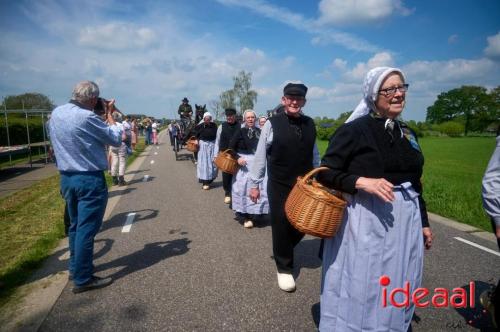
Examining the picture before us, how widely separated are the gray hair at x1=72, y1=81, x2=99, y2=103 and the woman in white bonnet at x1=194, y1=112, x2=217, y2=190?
18.6ft

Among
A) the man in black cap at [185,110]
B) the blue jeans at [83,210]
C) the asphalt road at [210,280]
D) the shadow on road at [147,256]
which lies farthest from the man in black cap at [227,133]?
the man in black cap at [185,110]

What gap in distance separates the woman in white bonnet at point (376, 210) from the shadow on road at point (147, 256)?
271cm

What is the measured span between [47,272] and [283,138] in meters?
3.18

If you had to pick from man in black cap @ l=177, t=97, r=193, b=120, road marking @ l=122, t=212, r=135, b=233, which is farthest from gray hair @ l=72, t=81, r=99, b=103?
man in black cap @ l=177, t=97, r=193, b=120

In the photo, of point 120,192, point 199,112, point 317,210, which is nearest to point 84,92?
point 317,210

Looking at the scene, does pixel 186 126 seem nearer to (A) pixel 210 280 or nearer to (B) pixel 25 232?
(B) pixel 25 232

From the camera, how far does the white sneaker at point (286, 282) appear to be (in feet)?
11.4

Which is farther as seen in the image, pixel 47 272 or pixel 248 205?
pixel 248 205

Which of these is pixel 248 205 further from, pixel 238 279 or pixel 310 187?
pixel 310 187

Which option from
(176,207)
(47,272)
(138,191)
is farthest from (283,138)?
(138,191)

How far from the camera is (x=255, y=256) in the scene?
4418mm

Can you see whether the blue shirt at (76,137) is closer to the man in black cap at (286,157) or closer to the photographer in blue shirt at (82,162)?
the photographer in blue shirt at (82,162)

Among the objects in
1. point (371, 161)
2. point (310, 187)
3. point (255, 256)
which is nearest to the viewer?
point (371, 161)

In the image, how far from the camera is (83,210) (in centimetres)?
332
